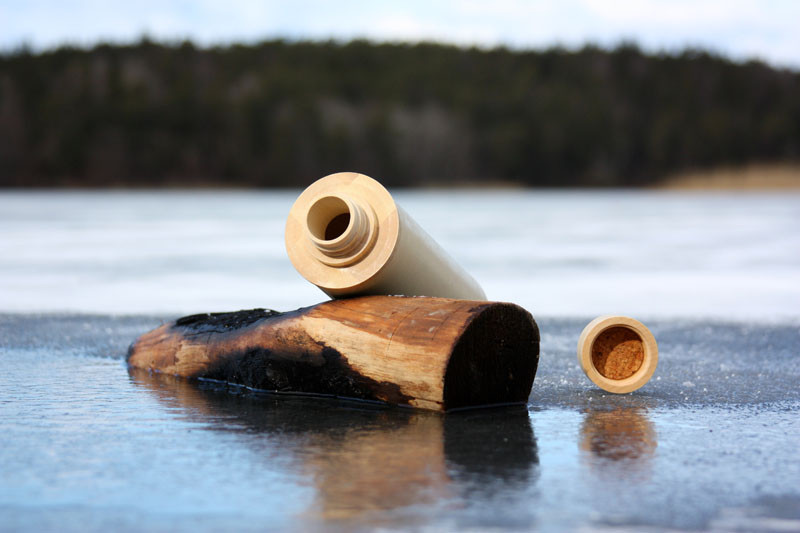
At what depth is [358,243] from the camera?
5.71 m

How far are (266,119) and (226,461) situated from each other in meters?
95.3

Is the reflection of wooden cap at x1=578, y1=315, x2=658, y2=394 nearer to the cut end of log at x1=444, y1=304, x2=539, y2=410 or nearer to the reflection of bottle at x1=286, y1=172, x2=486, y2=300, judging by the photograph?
the cut end of log at x1=444, y1=304, x2=539, y2=410

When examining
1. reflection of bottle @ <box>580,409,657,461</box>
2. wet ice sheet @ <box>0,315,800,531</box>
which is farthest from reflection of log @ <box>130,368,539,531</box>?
reflection of bottle @ <box>580,409,657,461</box>

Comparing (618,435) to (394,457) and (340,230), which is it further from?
(340,230)

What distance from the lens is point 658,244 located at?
1809cm

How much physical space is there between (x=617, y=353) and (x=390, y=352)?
4.90 feet

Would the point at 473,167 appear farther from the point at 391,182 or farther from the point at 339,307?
the point at 339,307

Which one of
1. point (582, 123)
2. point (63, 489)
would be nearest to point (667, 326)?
point (63, 489)

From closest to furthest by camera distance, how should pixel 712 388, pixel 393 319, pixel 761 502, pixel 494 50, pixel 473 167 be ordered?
1. pixel 761 502
2. pixel 393 319
3. pixel 712 388
4. pixel 473 167
5. pixel 494 50

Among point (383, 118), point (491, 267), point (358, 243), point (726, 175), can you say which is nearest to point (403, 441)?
point (358, 243)

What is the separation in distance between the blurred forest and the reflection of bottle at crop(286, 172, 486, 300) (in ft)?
266

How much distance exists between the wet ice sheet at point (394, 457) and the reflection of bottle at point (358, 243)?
0.80 m

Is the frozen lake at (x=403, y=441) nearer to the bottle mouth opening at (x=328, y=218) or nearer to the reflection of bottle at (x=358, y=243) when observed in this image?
the reflection of bottle at (x=358, y=243)

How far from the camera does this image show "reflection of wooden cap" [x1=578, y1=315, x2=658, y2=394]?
5629mm
